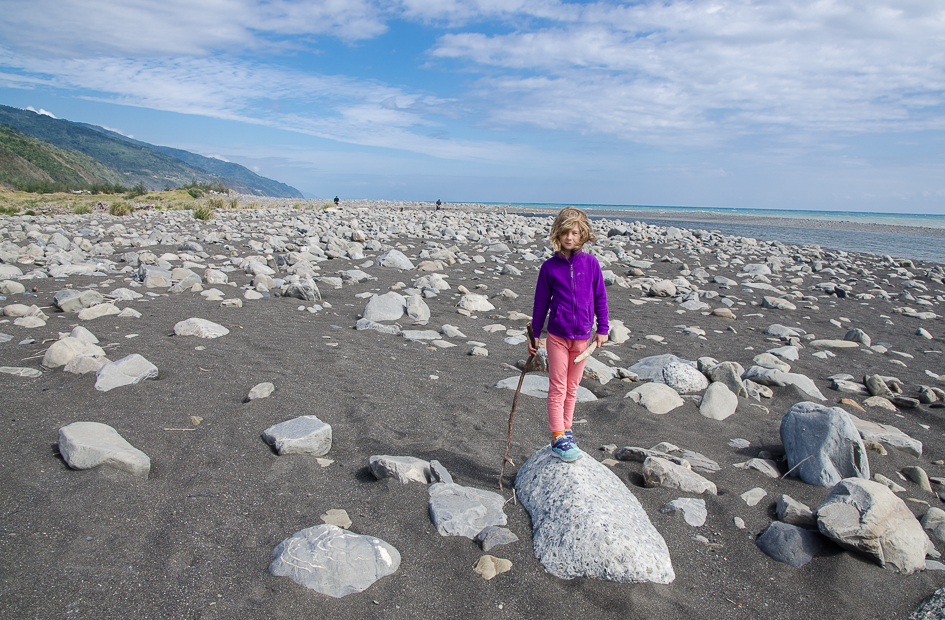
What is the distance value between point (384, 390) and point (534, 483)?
1542 mm

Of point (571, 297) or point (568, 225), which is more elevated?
point (568, 225)

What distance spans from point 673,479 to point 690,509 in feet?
0.69

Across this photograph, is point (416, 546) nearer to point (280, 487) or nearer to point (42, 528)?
point (280, 487)

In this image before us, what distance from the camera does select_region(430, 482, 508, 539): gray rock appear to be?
2281 mm

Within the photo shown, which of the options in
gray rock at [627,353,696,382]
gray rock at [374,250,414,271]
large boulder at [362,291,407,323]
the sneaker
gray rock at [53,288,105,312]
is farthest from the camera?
gray rock at [374,250,414,271]

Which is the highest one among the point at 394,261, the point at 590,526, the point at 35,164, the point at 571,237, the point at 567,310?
the point at 35,164

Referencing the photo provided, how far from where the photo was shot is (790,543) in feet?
7.30

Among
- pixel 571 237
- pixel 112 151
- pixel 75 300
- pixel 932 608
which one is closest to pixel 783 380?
pixel 932 608

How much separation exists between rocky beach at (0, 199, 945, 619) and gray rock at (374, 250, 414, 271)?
293cm

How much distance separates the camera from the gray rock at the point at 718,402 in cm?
375

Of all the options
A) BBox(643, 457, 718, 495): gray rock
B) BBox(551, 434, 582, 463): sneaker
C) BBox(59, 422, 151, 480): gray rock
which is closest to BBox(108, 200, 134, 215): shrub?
BBox(59, 422, 151, 480): gray rock

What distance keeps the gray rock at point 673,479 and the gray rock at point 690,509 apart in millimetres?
99

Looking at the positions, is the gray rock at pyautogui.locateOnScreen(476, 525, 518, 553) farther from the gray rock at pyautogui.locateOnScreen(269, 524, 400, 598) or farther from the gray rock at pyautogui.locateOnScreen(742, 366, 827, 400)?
the gray rock at pyautogui.locateOnScreen(742, 366, 827, 400)

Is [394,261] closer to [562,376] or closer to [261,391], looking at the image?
[261,391]
